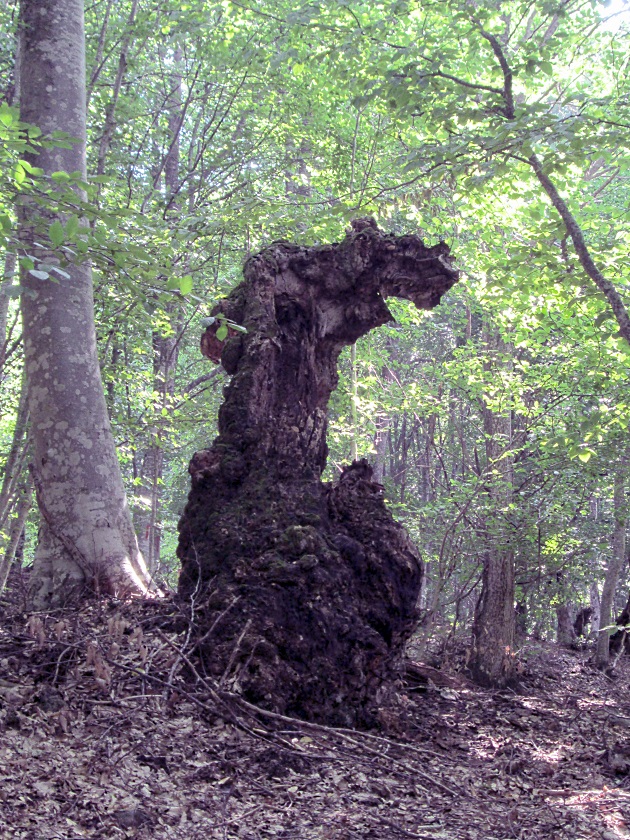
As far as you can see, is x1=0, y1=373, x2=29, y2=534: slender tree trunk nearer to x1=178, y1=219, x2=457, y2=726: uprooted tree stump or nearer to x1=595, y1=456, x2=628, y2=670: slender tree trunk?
x1=178, y1=219, x2=457, y2=726: uprooted tree stump

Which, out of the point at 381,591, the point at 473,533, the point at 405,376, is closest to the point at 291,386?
the point at 381,591

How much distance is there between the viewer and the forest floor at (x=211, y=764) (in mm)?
3004

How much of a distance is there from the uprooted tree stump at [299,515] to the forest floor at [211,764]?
0.93 feet

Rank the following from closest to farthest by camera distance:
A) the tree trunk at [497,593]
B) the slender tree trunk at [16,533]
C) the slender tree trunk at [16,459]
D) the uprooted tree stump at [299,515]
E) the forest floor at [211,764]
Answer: the forest floor at [211,764]
the uprooted tree stump at [299,515]
the slender tree trunk at [16,533]
the slender tree trunk at [16,459]
the tree trunk at [497,593]

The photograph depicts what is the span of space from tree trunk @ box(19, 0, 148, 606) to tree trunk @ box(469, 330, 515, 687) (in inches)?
205

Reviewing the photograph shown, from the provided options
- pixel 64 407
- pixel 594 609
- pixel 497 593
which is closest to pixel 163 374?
pixel 64 407

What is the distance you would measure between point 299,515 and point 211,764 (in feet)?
6.19

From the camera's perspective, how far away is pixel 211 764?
11.5ft

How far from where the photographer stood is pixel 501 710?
6203 millimetres

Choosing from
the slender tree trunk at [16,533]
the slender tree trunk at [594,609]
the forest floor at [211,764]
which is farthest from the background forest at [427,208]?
the slender tree trunk at [594,609]

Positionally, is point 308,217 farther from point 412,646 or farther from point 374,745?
point 412,646

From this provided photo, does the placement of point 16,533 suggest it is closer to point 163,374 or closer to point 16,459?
point 16,459

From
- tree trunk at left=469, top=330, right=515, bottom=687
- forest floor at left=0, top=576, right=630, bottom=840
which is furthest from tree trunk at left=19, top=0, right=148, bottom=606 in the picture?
tree trunk at left=469, top=330, right=515, bottom=687

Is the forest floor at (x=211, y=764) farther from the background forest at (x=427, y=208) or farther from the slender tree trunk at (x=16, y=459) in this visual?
the slender tree trunk at (x=16, y=459)
